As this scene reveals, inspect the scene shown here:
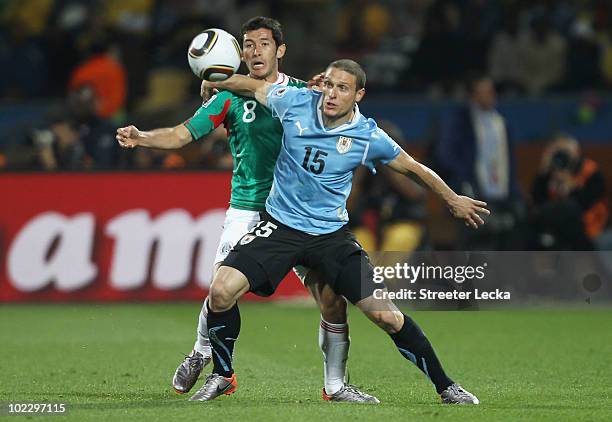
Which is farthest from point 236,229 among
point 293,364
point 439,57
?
point 439,57

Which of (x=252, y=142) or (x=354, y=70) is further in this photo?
(x=252, y=142)

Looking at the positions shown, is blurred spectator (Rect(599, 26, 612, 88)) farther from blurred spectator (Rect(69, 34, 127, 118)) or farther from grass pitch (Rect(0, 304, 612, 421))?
blurred spectator (Rect(69, 34, 127, 118))

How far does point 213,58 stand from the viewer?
25.8 feet

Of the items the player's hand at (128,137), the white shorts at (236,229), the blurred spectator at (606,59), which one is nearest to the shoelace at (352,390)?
the white shorts at (236,229)

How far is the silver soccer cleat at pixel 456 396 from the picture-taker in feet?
25.1

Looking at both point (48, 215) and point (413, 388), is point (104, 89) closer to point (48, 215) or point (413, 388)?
point (48, 215)

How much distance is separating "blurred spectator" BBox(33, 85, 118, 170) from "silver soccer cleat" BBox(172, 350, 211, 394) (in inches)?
259

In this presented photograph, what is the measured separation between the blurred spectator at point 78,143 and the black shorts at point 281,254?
7.07 m

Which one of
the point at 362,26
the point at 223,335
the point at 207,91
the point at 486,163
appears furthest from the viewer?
the point at 362,26

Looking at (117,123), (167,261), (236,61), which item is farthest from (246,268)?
(117,123)

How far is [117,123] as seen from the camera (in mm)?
16688

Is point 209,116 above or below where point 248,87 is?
below

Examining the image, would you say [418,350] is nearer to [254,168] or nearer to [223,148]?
[254,168]

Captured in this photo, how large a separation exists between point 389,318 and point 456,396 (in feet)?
1.99
